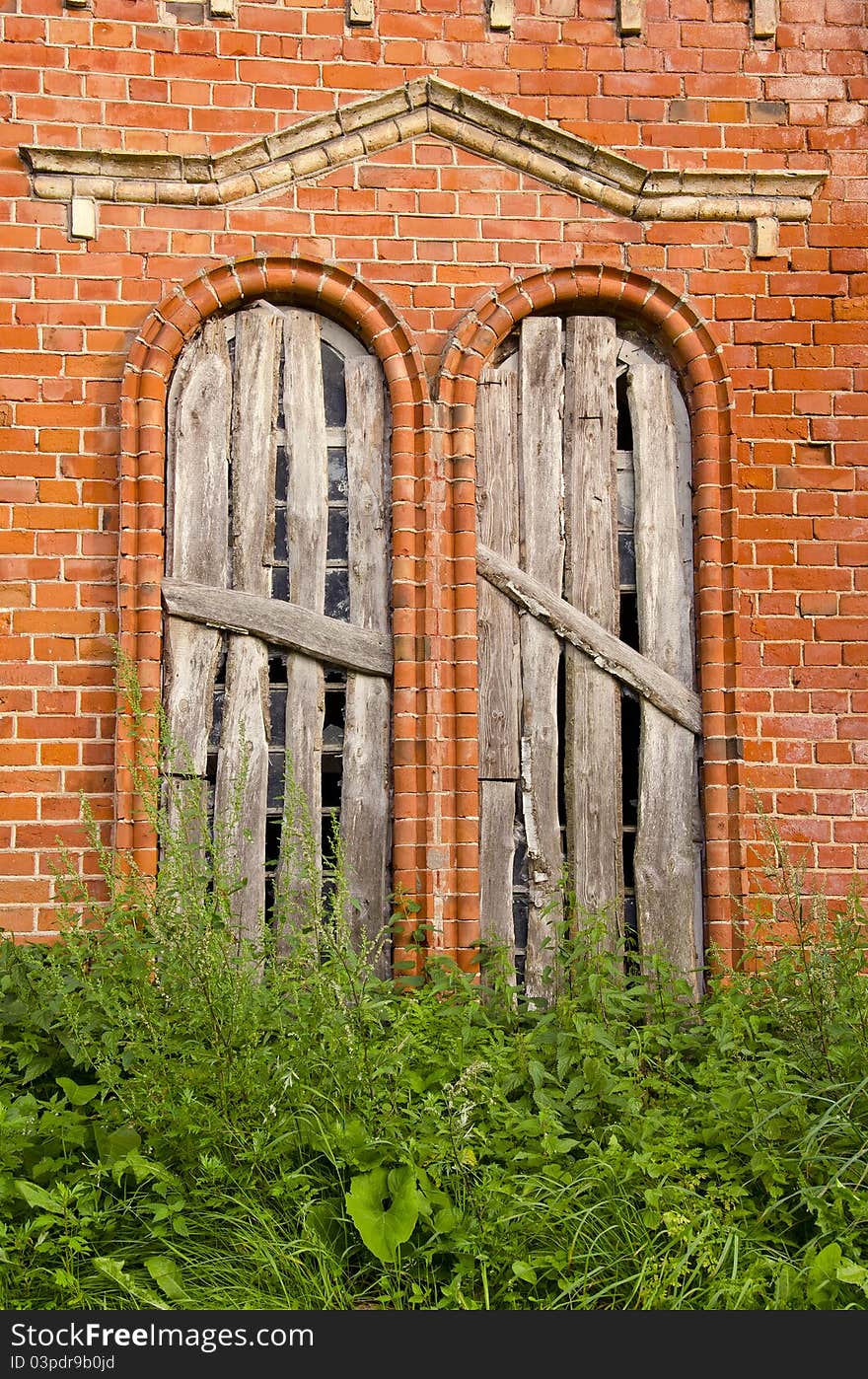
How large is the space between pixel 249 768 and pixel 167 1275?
7.16ft

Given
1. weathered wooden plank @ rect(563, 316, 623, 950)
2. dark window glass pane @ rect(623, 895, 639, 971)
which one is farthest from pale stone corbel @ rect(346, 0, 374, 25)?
dark window glass pane @ rect(623, 895, 639, 971)

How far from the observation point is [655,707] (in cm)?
524

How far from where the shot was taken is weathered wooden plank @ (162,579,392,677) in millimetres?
5055

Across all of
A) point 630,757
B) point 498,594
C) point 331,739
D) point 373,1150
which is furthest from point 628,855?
point 373,1150

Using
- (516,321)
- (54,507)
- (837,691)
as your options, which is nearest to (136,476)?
(54,507)

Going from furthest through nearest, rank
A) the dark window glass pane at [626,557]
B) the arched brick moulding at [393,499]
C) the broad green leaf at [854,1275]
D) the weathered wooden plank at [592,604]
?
the dark window glass pane at [626,557] → the weathered wooden plank at [592,604] → the arched brick moulding at [393,499] → the broad green leaf at [854,1275]

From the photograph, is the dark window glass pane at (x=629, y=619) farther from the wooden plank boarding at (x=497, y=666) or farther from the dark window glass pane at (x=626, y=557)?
the wooden plank boarding at (x=497, y=666)

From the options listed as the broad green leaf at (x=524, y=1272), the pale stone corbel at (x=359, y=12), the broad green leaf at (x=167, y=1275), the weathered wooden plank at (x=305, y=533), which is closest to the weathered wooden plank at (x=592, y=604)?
the weathered wooden plank at (x=305, y=533)

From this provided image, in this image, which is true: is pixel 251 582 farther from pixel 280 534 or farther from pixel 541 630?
pixel 541 630

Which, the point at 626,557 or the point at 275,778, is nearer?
the point at 275,778

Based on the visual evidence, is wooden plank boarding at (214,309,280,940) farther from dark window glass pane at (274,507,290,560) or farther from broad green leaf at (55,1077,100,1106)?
broad green leaf at (55,1077,100,1106)

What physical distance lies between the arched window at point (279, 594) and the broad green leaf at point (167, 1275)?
1.78 meters

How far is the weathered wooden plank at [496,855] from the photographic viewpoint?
5.07 m

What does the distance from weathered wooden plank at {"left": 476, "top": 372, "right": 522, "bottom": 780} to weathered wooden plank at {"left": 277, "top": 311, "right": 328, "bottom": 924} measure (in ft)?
2.29
